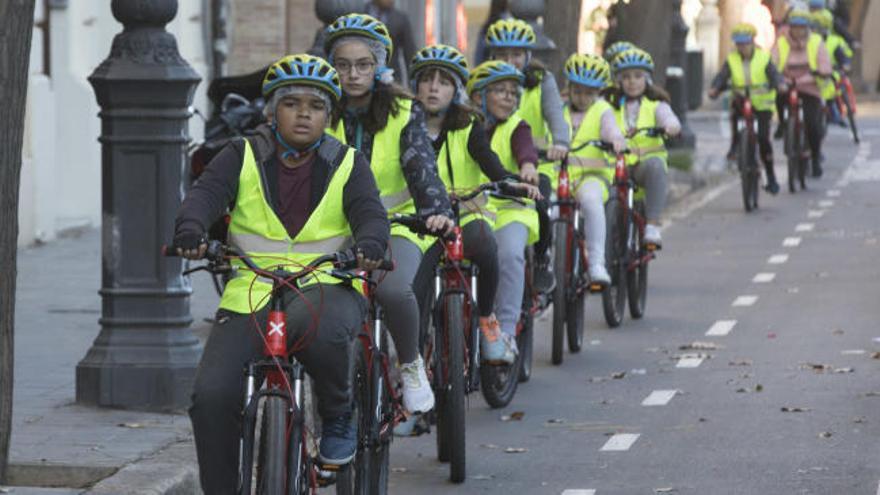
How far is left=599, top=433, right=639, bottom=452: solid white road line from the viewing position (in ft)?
35.4

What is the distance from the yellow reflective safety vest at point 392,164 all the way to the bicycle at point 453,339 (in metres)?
0.23

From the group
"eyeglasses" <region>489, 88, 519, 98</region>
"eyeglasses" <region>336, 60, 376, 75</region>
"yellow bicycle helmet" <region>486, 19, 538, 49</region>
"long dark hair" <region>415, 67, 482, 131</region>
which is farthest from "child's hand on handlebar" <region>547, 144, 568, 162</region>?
"eyeglasses" <region>336, 60, 376, 75</region>

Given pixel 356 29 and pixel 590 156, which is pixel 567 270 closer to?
pixel 590 156

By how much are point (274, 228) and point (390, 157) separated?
206 centimetres

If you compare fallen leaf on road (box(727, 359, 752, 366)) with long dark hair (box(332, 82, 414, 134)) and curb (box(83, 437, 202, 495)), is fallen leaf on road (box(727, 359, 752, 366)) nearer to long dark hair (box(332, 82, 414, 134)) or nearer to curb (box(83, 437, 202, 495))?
long dark hair (box(332, 82, 414, 134))

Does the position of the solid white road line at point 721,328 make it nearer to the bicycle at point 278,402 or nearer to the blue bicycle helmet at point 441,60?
the blue bicycle helmet at point 441,60

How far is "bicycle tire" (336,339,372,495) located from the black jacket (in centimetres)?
56

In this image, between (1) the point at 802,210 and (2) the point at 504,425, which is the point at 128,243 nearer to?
(2) the point at 504,425

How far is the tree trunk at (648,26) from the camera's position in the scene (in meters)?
26.5

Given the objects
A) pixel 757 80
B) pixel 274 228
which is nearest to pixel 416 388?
pixel 274 228


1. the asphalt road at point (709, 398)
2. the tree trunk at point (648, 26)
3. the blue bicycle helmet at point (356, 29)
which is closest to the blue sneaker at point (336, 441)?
the asphalt road at point (709, 398)

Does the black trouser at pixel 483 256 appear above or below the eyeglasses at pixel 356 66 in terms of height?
below

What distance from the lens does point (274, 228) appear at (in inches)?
308

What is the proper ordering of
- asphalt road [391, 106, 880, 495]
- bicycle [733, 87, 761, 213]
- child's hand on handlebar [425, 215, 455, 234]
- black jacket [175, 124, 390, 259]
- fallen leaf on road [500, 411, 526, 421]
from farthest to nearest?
bicycle [733, 87, 761, 213] < fallen leaf on road [500, 411, 526, 421] < asphalt road [391, 106, 880, 495] < child's hand on handlebar [425, 215, 455, 234] < black jacket [175, 124, 390, 259]
